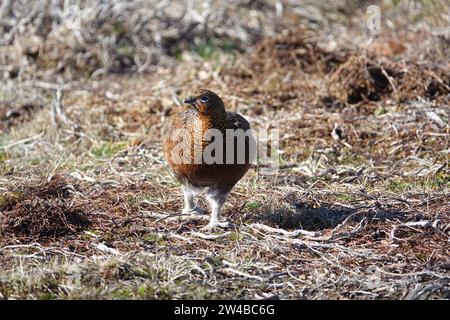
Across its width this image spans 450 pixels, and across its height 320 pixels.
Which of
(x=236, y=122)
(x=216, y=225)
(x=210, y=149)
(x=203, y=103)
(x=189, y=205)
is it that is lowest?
(x=216, y=225)

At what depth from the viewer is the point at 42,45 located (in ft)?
29.8

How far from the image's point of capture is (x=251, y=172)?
6105 millimetres

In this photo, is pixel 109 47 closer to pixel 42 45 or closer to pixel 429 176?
pixel 42 45

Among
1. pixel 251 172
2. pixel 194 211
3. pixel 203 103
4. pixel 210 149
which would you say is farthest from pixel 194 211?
pixel 251 172

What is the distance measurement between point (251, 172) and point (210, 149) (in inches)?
56.0

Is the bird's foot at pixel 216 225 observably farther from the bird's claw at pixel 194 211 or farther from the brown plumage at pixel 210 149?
the bird's claw at pixel 194 211

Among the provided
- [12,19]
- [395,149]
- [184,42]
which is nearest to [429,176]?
[395,149]

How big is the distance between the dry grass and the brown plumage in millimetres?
282

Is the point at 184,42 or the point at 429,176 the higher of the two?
the point at 184,42

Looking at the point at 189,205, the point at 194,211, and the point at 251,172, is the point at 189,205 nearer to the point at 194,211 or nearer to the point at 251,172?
the point at 194,211

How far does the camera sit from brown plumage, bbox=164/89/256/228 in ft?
15.6

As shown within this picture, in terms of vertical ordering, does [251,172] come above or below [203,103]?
below

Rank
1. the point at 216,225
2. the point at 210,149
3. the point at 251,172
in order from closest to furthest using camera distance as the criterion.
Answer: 1. the point at 210,149
2. the point at 216,225
3. the point at 251,172

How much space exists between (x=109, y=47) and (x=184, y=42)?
3.20 ft
